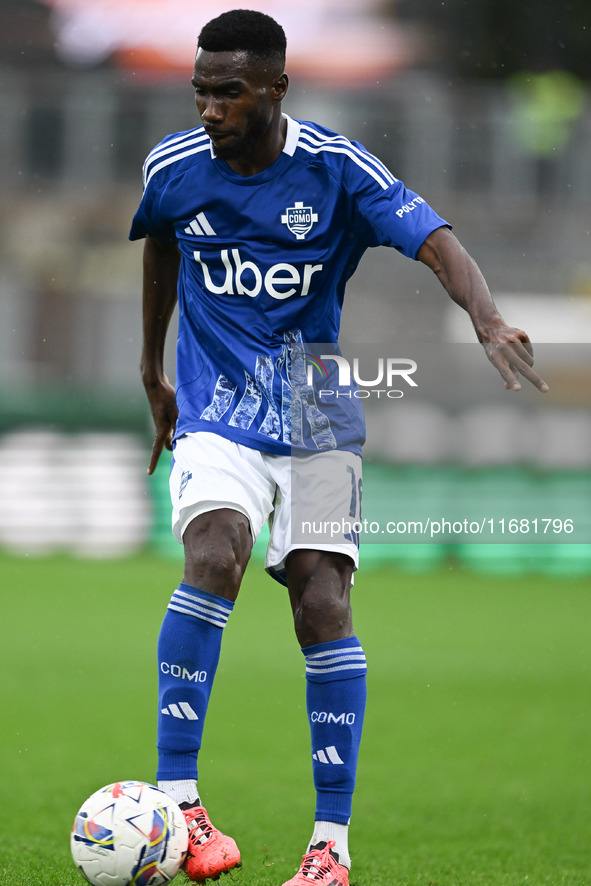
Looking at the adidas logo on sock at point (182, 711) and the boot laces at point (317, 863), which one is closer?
the boot laces at point (317, 863)

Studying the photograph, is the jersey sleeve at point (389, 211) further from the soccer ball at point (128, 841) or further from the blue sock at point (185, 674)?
the soccer ball at point (128, 841)

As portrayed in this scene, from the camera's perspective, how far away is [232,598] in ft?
9.89

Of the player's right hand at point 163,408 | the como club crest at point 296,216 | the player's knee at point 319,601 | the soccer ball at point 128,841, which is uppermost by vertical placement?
the como club crest at point 296,216

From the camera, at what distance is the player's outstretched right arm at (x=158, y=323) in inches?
137

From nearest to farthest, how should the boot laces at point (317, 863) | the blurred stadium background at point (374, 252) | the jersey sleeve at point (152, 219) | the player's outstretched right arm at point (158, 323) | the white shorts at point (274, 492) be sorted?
the boot laces at point (317, 863), the white shorts at point (274, 492), the jersey sleeve at point (152, 219), the player's outstretched right arm at point (158, 323), the blurred stadium background at point (374, 252)

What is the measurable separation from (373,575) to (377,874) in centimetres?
758

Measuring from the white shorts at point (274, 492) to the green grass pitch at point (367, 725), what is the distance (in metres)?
0.84

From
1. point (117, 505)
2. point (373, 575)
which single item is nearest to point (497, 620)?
point (373, 575)

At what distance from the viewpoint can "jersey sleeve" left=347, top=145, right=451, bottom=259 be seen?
9.86ft

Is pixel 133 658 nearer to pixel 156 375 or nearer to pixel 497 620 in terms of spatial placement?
pixel 497 620

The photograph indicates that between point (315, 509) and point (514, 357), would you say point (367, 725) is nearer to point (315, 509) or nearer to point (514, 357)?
point (315, 509)

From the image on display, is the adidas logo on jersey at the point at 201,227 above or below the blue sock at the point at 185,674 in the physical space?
above

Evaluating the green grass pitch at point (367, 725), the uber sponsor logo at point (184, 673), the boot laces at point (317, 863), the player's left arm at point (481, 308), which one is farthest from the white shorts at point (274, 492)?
the green grass pitch at point (367, 725)

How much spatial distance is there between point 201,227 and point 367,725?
3322mm
